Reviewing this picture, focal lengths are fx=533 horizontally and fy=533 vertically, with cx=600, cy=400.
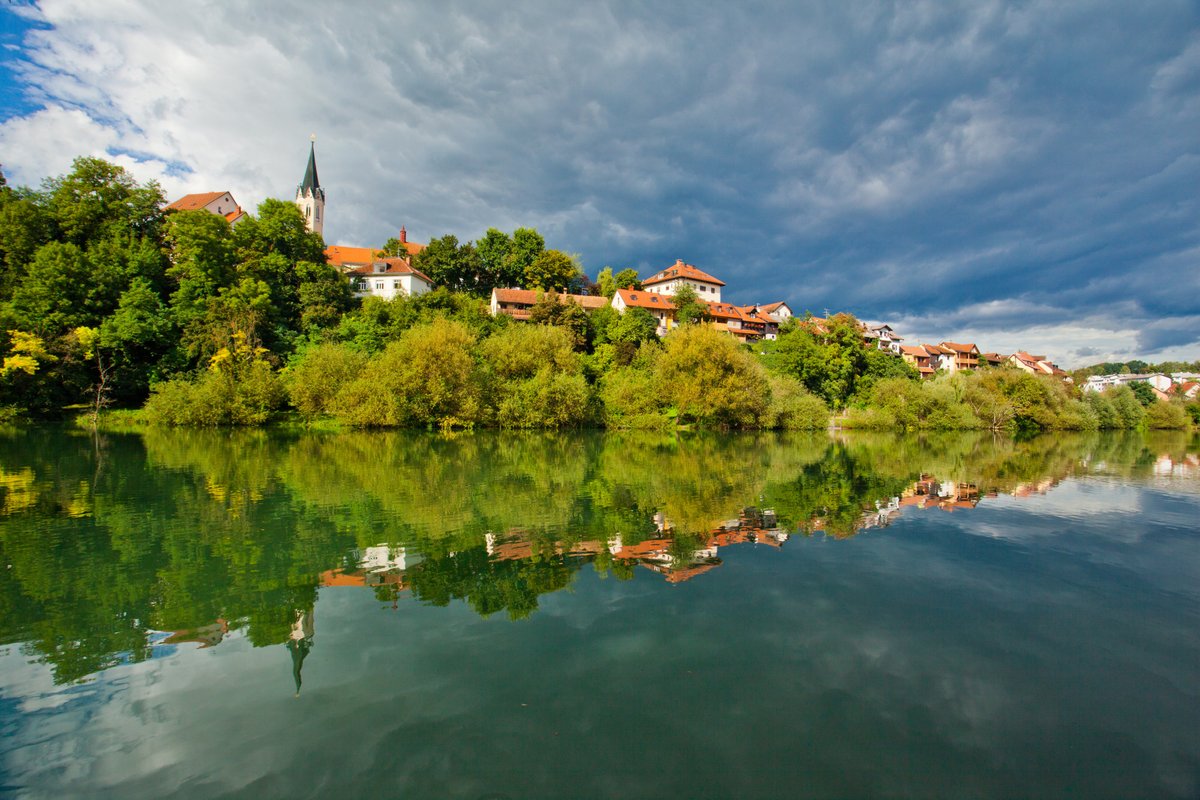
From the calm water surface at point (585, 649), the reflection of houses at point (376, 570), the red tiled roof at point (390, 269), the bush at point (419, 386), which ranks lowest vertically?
the calm water surface at point (585, 649)

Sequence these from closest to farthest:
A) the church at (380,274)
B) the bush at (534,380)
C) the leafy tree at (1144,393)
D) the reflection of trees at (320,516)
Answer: the reflection of trees at (320,516)
the bush at (534,380)
the church at (380,274)
the leafy tree at (1144,393)

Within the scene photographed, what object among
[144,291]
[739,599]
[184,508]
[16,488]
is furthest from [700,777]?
[144,291]

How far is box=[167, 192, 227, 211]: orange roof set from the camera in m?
76.8

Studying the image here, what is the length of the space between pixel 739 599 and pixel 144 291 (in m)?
61.5

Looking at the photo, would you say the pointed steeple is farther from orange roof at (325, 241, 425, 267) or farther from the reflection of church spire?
the reflection of church spire

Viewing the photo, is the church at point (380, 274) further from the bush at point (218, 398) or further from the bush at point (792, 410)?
the bush at point (792, 410)

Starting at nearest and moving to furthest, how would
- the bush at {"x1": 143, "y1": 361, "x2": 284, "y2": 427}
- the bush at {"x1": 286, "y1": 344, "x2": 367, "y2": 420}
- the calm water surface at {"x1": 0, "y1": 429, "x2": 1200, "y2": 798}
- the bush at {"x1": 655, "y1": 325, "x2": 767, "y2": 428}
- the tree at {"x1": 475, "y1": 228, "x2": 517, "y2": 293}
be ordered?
the calm water surface at {"x1": 0, "y1": 429, "x2": 1200, "y2": 798} < the bush at {"x1": 143, "y1": 361, "x2": 284, "y2": 427} < the bush at {"x1": 286, "y1": 344, "x2": 367, "y2": 420} < the bush at {"x1": 655, "y1": 325, "x2": 767, "y2": 428} < the tree at {"x1": 475, "y1": 228, "x2": 517, "y2": 293}

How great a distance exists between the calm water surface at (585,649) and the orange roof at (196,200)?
79.1 metres

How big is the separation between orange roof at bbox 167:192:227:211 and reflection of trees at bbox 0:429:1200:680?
5878 cm

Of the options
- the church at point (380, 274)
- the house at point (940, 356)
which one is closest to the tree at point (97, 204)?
the church at point (380, 274)

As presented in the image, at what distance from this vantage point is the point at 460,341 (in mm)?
48312

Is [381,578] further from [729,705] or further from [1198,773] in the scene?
[1198,773]

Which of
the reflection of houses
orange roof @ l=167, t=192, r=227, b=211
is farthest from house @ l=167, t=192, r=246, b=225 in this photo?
the reflection of houses

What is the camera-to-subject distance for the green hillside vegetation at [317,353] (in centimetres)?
4603
